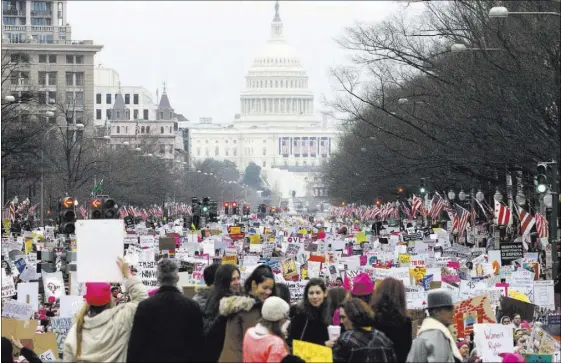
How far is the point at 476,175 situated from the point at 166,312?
4043 centimetres

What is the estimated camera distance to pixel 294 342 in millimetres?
14305

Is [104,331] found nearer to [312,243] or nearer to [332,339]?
[332,339]

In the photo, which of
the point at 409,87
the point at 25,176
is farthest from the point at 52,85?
the point at 409,87

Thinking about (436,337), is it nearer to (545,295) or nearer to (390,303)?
(390,303)

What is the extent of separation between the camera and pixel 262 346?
13.9 meters

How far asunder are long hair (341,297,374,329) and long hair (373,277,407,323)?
0.71m

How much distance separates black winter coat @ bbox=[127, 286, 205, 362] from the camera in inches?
576

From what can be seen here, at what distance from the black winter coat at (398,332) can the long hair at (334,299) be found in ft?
2.37

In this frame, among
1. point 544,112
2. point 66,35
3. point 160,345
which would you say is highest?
point 66,35

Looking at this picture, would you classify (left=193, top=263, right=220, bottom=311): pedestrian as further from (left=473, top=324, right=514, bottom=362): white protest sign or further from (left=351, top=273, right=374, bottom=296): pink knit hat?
(left=473, top=324, right=514, bottom=362): white protest sign

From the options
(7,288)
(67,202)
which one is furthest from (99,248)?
(67,202)

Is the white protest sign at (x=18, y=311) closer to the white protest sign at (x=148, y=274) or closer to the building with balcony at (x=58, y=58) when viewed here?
the white protest sign at (x=148, y=274)

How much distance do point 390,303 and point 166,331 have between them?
1664 mm

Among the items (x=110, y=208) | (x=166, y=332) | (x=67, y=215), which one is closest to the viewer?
(x=166, y=332)
